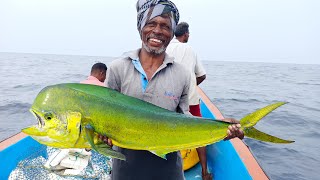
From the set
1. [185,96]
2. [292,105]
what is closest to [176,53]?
[185,96]

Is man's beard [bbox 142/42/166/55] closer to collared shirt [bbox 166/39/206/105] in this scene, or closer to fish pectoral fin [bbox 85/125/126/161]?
fish pectoral fin [bbox 85/125/126/161]

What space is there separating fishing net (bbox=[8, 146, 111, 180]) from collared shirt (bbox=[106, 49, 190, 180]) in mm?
1374

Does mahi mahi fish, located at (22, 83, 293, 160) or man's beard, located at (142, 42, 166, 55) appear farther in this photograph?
man's beard, located at (142, 42, 166, 55)

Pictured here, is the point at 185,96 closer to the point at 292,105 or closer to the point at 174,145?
the point at 174,145

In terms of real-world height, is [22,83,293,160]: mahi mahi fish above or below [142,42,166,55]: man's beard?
below

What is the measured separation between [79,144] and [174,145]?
55 centimetres

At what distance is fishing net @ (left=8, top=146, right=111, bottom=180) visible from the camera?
3.53 meters

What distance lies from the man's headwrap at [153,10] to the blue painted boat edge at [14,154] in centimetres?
284

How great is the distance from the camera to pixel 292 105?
15.6 m

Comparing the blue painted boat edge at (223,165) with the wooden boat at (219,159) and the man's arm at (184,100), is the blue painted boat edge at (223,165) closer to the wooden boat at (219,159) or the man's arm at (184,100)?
the wooden boat at (219,159)

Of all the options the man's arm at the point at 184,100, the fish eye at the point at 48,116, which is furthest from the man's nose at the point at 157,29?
the fish eye at the point at 48,116

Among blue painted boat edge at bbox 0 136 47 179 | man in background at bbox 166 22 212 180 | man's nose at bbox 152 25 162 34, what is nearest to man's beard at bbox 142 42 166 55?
man's nose at bbox 152 25 162 34

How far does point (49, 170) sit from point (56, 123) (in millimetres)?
2247

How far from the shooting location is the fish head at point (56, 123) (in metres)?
1.61
